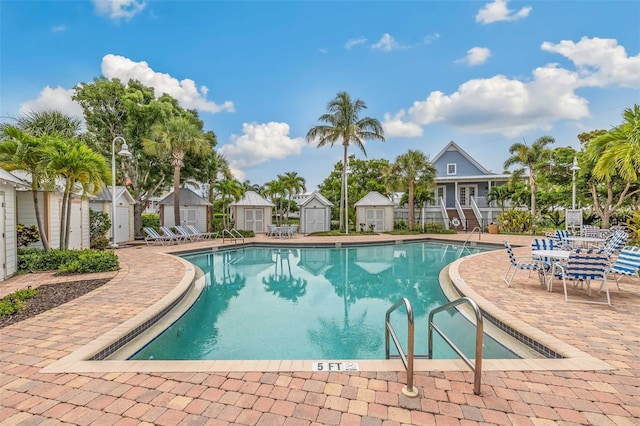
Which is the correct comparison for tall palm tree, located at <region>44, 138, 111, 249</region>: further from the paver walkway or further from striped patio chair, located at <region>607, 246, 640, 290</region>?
striped patio chair, located at <region>607, 246, 640, 290</region>

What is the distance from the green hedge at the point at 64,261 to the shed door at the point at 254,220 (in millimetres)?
13387

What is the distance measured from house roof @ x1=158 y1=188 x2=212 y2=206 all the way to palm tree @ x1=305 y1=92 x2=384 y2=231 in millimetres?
8596

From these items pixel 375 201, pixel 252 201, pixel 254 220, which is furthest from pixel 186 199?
pixel 375 201

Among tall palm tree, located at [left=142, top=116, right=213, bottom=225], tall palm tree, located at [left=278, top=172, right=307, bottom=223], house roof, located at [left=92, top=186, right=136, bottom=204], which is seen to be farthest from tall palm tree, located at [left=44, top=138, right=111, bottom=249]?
tall palm tree, located at [left=278, top=172, right=307, bottom=223]

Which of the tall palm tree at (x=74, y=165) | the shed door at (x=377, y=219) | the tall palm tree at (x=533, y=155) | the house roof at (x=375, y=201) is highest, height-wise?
the tall palm tree at (x=533, y=155)

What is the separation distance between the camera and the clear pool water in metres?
4.36

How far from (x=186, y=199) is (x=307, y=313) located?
54.5 feet

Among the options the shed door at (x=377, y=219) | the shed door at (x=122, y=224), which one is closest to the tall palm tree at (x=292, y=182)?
the shed door at (x=377, y=219)

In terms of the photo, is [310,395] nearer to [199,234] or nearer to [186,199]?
[199,234]

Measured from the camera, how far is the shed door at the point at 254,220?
2195cm

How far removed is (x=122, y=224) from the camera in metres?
16.0

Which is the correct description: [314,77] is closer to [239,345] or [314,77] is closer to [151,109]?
[151,109]

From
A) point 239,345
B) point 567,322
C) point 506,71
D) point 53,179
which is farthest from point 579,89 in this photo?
point 53,179

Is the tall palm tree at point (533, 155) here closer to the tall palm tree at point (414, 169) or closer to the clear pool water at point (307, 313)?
the tall palm tree at point (414, 169)
